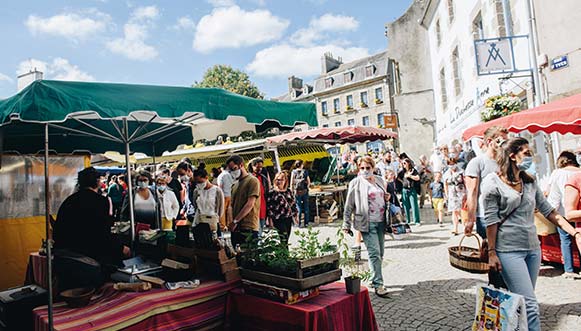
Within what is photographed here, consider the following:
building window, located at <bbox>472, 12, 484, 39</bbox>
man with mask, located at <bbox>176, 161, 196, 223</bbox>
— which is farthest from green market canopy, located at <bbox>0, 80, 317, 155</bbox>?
building window, located at <bbox>472, 12, 484, 39</bbox>

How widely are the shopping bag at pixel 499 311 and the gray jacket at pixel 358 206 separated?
1.71m

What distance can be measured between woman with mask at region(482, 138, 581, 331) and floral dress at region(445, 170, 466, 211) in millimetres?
5289

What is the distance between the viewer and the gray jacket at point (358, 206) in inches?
178

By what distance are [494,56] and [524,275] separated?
8.08 meters

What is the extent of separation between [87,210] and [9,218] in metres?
3.55

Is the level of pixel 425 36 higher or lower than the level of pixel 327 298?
higher

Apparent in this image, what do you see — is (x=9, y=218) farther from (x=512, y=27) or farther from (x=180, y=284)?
(x=512, y=27)

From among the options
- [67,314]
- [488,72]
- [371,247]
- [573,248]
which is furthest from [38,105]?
[488,72]

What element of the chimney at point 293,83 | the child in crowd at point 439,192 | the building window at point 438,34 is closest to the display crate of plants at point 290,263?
the child in crowd at point 439,192

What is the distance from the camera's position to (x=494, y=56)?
363 inches

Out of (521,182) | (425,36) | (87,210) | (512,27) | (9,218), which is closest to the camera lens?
(521,182)

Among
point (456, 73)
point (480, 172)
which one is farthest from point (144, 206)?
point (456, 73)

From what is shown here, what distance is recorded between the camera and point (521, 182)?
9.39 ft

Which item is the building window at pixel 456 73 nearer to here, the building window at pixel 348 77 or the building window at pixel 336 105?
the building window at pixel 348 77
